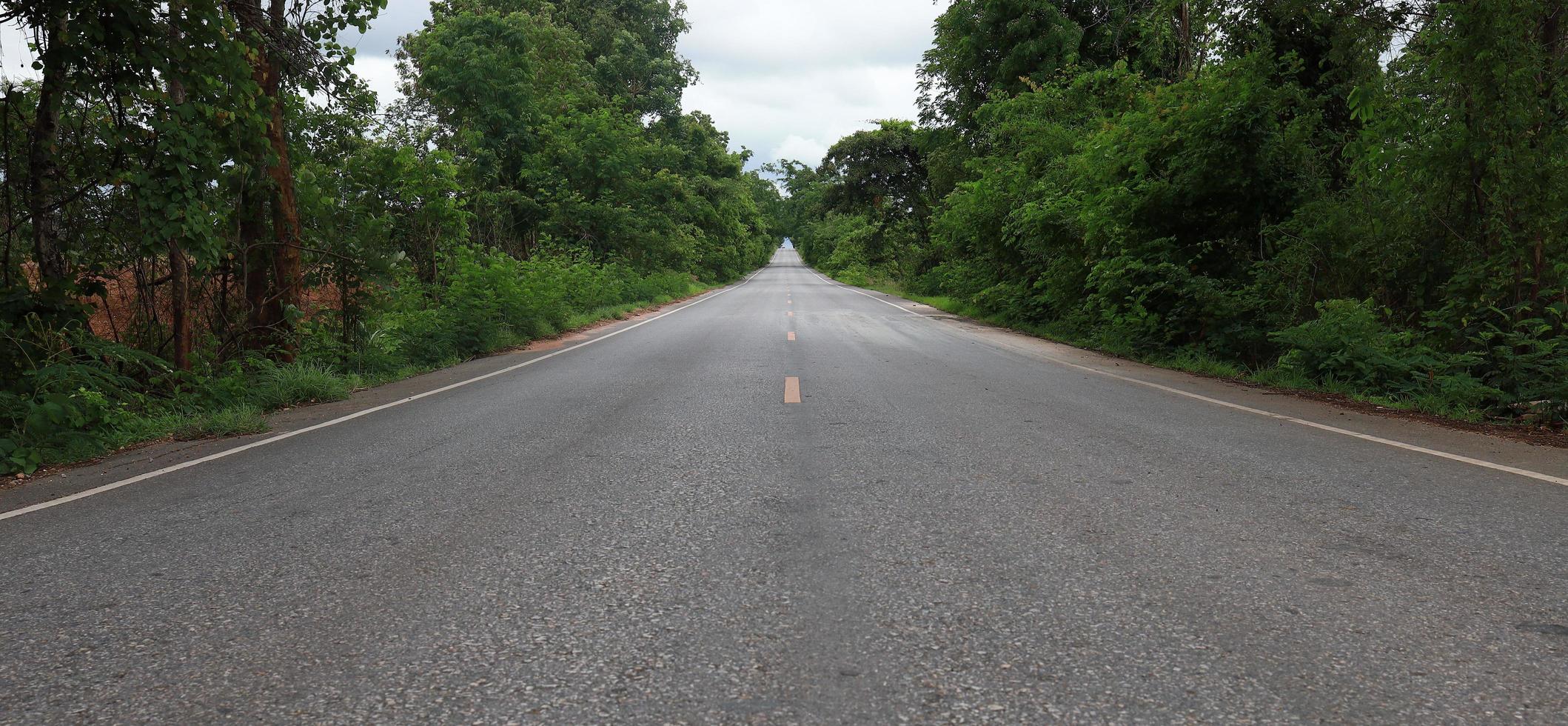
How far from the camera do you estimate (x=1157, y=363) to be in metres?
12.4

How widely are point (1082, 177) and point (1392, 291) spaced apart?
718 cm

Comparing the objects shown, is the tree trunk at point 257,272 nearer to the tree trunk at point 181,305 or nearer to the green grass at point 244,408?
the green grass at point 244,408

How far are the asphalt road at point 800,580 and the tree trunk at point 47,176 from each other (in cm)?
303

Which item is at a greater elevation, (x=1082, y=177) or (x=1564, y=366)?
(x=1082, y=177)

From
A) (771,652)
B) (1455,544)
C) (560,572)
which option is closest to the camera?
(771,652)

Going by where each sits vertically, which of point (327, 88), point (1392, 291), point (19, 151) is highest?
point (327, 88)

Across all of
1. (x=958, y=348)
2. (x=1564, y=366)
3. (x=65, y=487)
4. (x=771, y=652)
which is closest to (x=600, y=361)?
(x=958, y=348)

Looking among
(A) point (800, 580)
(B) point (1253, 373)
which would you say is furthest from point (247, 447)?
(B) point (1253, 373)

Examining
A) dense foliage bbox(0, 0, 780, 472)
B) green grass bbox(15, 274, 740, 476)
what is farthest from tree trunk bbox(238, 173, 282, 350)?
green grass bbox(15, 274, 740, 476)

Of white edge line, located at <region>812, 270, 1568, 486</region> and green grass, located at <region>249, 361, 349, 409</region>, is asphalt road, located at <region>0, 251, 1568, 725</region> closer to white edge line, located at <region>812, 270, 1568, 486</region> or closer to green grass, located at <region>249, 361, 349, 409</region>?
white edge line, located at <region>812, 270, 1568, 486</region>

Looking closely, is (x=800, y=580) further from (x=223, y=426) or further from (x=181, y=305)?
(x=181, y=305)

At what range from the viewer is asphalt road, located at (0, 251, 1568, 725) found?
2355 millimetres

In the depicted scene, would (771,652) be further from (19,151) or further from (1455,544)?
(19,151)

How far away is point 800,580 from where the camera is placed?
3.23 meters
